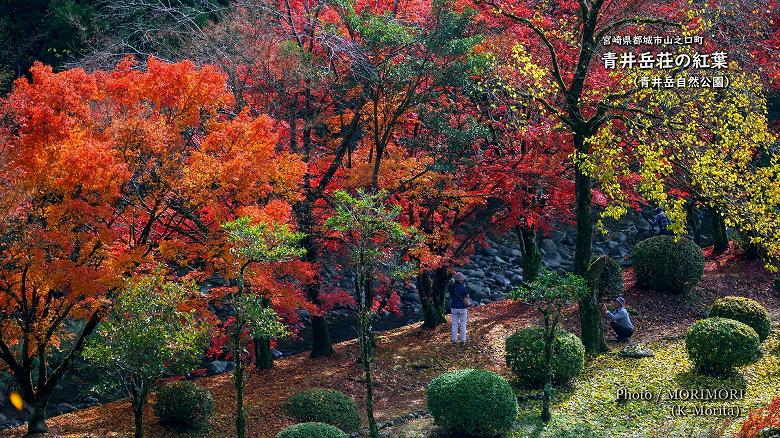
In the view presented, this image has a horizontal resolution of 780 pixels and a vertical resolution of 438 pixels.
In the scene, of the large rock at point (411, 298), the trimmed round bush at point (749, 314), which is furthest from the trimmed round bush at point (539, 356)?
the large rock at point (411, 298)

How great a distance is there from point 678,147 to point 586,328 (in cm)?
436

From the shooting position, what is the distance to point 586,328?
18.0m

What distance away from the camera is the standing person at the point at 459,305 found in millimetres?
19348

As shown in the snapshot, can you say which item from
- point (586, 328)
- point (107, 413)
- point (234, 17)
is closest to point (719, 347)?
point (586, 328)

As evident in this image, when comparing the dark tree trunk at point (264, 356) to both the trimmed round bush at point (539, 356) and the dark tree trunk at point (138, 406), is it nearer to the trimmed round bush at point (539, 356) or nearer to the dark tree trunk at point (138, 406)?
the dark tree trunk at point (138, 406)

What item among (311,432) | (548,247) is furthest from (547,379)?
(548,247)

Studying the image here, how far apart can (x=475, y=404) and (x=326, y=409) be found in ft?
8.99

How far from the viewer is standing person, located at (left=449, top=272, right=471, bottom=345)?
19.3 metres

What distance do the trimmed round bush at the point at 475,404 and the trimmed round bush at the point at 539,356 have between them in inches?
73.5

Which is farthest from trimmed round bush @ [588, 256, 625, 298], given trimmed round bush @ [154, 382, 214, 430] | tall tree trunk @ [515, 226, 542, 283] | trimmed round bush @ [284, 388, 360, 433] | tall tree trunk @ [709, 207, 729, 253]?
trimmed round bush @ [154, 382, 214, 430]

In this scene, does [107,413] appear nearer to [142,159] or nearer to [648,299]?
[142,159]

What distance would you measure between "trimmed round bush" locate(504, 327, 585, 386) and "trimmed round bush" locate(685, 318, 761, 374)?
217cm

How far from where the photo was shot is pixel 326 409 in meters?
15.1

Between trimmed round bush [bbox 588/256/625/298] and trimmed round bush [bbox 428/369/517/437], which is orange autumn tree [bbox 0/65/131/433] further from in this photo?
trimmed round bush [bbox 588/256/625/298]
